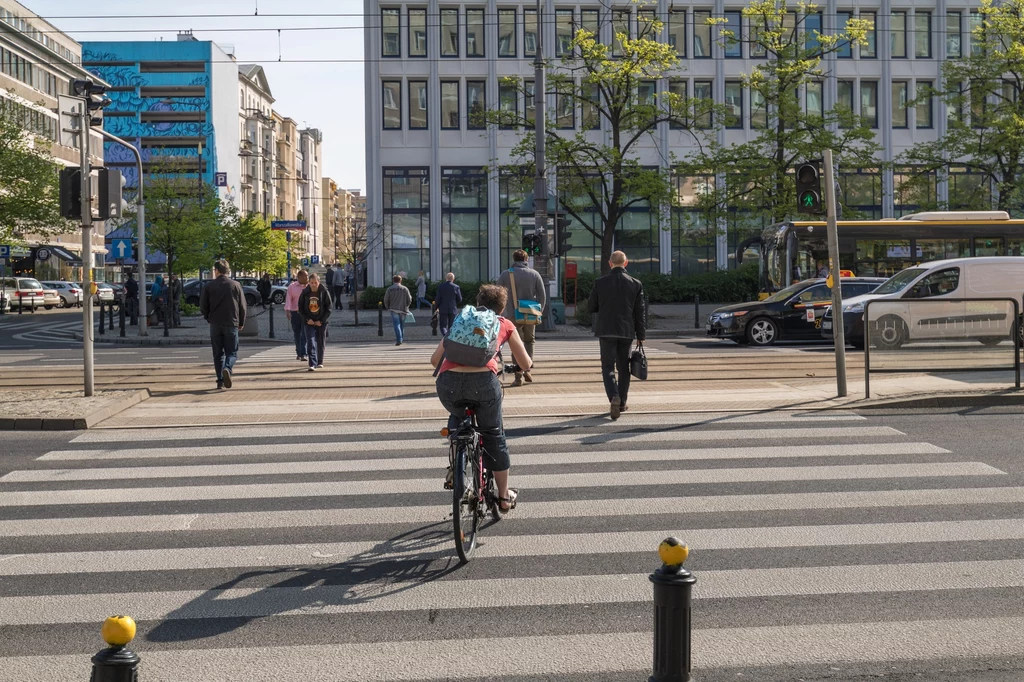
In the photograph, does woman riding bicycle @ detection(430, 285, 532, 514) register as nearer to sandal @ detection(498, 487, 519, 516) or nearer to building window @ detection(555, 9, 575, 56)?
sandal @ detection(498, 487, 519, 516)

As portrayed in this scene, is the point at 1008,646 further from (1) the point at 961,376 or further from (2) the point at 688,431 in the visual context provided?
(1) the point at 961,376

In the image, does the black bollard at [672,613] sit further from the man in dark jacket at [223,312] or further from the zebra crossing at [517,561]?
the man in dark jacket at [223,312]

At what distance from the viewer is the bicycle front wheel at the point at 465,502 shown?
259 inches

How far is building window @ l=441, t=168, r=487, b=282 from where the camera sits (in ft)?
180

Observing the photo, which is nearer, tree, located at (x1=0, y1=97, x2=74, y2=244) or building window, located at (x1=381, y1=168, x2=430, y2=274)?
building window, located at (x1=381, y1=168, x2=430, y2=274)

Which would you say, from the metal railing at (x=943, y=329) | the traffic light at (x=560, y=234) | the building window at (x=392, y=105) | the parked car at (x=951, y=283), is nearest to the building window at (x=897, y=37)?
the building window at (x=392, y=105)

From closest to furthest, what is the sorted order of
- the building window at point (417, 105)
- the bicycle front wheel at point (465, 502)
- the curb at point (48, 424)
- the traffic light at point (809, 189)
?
1. the bicycle front wheel at point (465, 502)
2. the curb at point (48, 424)
3. the traffic light at point (809, 189)
4. the building window at point (417, 105)

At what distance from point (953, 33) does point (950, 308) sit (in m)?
44.8

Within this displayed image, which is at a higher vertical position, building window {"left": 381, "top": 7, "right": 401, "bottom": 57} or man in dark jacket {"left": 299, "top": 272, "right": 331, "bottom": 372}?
building window {"left": 381, "top": 7, "right": 401, "bottom": 57}

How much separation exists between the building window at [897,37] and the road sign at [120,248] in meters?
36.2

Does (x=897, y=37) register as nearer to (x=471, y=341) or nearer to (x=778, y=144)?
(x=778, y=144)

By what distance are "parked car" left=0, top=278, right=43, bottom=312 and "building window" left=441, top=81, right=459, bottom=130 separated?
2078cm

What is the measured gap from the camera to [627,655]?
16.6 feet

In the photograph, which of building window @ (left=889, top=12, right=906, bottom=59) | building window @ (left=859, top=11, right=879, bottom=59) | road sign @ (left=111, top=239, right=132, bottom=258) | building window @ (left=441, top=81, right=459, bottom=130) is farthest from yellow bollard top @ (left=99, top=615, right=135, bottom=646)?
building window @ (left=889, top=12, right=906, bottom=59)
